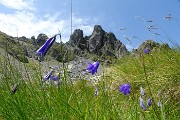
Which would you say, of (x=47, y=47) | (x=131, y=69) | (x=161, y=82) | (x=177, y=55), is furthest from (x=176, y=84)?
(x=47, y=47)

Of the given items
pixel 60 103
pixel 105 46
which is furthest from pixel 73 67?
pixel 60 103

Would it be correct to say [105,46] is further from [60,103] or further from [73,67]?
[60,103]

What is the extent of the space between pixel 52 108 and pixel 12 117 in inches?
14.1

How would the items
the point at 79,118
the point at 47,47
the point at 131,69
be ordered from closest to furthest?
the point at 47,47
the point at 79,118
the point at 131,69

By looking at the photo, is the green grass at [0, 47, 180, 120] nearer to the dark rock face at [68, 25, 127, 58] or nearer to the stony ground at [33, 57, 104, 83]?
the stony ground at [33, 57, 104, 83]

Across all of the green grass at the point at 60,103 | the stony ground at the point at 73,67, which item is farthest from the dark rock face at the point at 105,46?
the green grass at the point at 60,103

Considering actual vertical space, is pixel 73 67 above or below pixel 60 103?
above

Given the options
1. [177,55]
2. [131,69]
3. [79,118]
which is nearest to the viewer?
[79,118]

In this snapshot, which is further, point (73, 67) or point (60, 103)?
point (73, 67)

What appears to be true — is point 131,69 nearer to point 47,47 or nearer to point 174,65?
point 174,65

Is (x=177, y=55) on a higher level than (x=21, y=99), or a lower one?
higher

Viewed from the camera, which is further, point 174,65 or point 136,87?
point 136,87

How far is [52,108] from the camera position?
298 cm

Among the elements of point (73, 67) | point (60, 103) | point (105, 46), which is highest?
point (105, 46)
